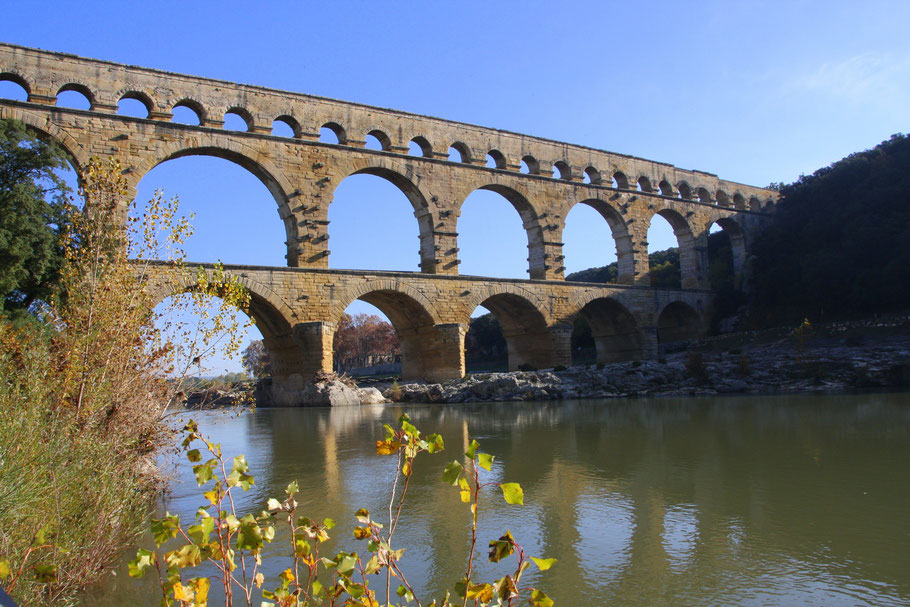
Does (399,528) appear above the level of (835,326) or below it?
below

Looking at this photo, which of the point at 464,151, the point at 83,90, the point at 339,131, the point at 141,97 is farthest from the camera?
the point at 464,151

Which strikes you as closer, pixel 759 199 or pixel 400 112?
pixel 400 112

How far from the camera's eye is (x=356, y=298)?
1884 cm

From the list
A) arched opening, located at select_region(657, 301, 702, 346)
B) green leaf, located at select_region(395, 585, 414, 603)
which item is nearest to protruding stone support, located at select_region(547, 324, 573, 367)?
arched opening, located at select_region(657, 301, 702, 346)

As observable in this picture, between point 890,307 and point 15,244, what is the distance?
25.7 meters

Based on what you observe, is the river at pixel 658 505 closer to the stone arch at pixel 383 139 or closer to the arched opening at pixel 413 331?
the arched opening at pixel 413 331

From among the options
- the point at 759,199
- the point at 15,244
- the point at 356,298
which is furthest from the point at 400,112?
the point at 759,199

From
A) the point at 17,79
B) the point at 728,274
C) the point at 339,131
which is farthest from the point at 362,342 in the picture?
the point at 17,79

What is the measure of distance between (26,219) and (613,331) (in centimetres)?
2031

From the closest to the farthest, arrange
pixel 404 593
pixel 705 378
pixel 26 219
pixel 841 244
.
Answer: pixel 404 593 → pixel 26 219 → pixel 705 378 → pixel 841 244

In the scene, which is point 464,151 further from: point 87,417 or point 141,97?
point 87,417

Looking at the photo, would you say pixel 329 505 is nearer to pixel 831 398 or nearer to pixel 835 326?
pixel 831 398

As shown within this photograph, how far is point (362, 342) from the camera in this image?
2084 inches

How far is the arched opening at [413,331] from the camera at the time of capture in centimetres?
2031
